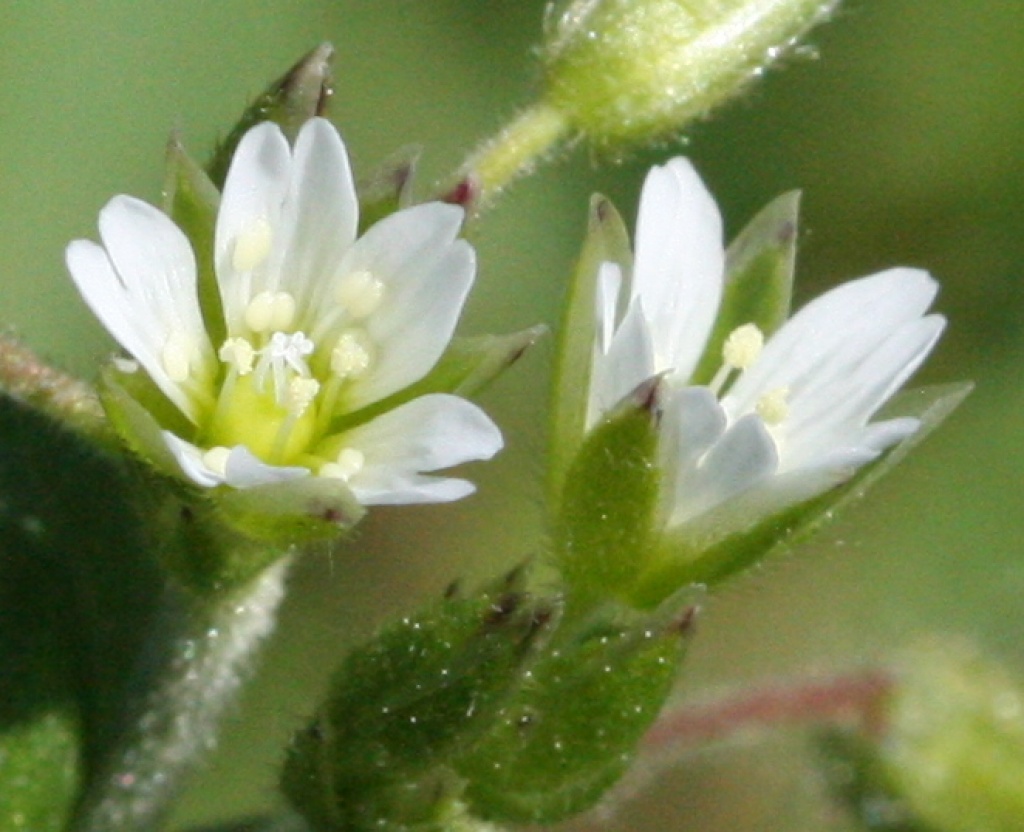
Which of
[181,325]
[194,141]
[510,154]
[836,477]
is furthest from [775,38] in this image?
[194,141]

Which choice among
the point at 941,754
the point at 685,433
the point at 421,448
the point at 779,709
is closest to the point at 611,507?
the point at 685,433

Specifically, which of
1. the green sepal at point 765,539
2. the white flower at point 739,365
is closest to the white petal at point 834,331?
the white flower at point 739,365

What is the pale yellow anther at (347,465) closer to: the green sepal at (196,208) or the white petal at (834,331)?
the green sepal at (196,208)

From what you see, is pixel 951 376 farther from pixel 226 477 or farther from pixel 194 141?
pixel 226 477

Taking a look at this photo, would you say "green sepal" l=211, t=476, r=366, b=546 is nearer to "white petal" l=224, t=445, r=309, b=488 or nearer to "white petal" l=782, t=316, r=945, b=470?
"white petal" l=224, t=445, r=309, b=488

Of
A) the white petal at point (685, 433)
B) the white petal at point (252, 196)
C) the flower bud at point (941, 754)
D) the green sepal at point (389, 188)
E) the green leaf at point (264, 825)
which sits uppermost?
the white petal at point (252, 196)

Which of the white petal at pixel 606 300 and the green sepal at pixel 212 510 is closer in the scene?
the green sepal at pixel 212 510
